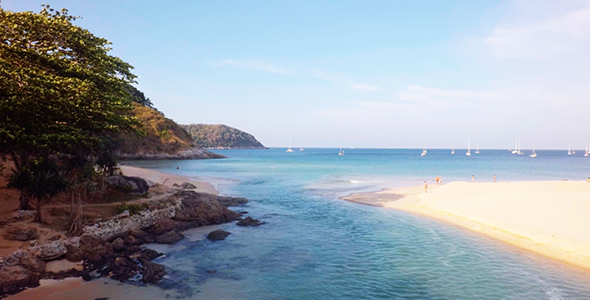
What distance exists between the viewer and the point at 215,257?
19688 millimetres

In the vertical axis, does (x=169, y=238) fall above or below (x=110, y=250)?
below

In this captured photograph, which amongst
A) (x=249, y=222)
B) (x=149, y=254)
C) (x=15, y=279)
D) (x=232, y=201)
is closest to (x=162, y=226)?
(x=149, y=254)

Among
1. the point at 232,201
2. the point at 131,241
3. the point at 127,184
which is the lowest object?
the point at 232,201

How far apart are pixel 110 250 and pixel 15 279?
4708 mm

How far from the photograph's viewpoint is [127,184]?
29078mm

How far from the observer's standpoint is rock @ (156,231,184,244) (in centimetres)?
2213

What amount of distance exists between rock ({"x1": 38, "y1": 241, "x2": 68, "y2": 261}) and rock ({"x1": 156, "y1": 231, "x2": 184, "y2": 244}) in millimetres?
5860

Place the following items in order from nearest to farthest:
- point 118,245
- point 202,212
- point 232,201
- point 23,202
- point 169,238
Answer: point 118,245
point 23,202
point 169,238
point 202,212
point 232,201

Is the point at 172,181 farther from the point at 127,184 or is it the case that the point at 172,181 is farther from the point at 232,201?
the point at 127,184

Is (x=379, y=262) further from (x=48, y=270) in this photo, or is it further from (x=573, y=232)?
(x=48, y=270)

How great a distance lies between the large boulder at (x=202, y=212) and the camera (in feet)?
90.3

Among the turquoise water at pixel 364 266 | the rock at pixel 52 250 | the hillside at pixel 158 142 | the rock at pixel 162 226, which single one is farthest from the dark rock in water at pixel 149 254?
the hillside at pixel 158 142

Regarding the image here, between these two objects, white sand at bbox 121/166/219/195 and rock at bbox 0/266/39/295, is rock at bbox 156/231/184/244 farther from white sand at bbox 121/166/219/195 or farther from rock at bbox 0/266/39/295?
white sand at bbox 121/166/219/195

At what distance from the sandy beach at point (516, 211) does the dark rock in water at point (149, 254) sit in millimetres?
24321
